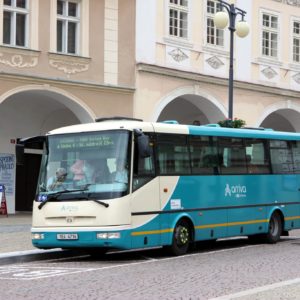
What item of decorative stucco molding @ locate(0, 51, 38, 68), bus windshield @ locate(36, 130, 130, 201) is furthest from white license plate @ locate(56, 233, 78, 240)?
decorative stucco molding @ locate(0, 51, 38, 68)

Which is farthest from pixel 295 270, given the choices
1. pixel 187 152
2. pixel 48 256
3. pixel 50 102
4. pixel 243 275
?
pixel 50 102

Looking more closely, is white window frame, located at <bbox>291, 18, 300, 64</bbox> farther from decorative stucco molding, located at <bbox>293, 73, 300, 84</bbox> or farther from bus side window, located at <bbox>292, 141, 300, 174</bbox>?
bus side window, located at <bbox>292, 141, 300, 174</bbox>

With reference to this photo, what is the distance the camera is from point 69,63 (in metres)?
25.3

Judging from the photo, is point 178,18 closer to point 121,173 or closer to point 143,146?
point 143,146

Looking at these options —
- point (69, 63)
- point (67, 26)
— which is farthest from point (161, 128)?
point (67, 26)

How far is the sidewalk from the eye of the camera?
15790mm

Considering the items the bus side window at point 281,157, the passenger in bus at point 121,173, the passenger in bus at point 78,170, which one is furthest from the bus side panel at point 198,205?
the bus side window at point 281,157

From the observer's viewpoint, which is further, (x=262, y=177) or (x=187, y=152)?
(x=262, y=177)

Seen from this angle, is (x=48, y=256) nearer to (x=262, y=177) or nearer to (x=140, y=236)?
(x=140, y=236)

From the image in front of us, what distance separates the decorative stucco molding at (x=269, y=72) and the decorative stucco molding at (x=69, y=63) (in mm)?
9664

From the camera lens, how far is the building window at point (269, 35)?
1273 inches

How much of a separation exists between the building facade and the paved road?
10.6m

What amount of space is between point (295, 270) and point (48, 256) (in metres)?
5.40

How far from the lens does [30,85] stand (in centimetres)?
2442
